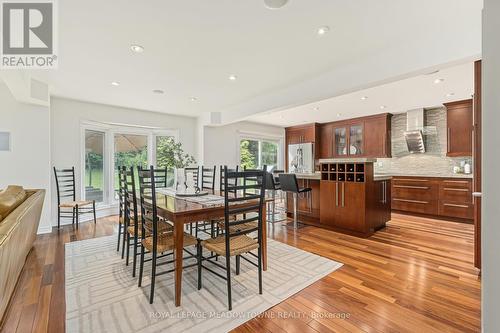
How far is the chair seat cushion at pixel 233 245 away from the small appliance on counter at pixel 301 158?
5461 millimetres

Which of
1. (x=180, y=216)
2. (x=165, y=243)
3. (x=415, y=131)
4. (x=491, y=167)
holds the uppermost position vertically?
(x=415, y=131)

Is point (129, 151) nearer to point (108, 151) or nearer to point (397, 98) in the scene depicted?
point (108, 151)

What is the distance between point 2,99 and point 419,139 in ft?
26.0

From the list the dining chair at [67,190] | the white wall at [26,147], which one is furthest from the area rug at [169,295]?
the white wall at [26,147]

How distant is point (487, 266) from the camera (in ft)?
2.69

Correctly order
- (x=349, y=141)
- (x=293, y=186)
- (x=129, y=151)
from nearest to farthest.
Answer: (x=293, y=186) → (x=129, y=151) → (x=349, y=141)

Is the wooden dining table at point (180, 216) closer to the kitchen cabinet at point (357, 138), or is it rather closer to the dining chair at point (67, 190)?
the dining chair at point (67, 190)

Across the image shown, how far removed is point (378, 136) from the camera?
604cm

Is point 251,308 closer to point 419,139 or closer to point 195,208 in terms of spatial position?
point 195,208

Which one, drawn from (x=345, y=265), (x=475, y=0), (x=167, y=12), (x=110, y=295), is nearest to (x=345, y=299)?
(x=345, y=265)

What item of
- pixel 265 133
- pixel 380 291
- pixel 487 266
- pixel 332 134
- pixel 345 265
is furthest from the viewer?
pixel 265 133

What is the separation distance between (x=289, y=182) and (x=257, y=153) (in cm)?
343

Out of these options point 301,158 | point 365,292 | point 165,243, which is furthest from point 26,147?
point 301,158

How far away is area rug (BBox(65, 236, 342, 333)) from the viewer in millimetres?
1771
